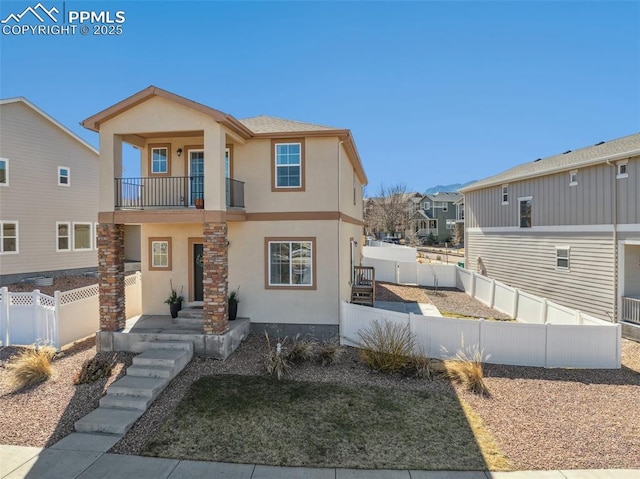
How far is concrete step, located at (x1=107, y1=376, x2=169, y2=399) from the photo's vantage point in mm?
7863

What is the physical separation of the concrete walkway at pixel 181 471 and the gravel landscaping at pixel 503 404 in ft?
0.77

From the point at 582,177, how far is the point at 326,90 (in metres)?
11.9

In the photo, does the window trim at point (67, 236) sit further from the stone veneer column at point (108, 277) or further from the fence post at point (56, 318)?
the stone veneer column at point (108, 277)

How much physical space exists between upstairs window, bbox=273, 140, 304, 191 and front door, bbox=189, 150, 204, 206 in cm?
Answer: 255

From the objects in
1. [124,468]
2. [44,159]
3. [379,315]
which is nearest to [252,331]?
[379,315]

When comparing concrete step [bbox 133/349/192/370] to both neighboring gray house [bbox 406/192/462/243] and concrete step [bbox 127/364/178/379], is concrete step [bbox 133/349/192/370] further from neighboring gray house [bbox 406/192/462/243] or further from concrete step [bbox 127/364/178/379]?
neighboring gray house [bbox 406/192/462/243]

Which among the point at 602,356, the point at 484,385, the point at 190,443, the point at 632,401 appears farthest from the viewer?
the point at 602,356

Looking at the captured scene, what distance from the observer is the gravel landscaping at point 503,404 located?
621cm

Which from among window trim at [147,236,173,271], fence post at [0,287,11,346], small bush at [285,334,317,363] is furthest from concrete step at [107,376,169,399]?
fence post at [0,287,11,346]

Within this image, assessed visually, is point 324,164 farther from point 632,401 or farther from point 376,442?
point 632,401

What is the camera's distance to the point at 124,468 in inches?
226

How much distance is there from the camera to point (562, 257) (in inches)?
645

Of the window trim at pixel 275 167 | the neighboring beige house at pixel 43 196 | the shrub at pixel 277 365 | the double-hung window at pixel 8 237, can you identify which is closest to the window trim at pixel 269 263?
the window trim at pixel 275 167

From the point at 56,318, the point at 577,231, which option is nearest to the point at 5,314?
the point at 56,318
